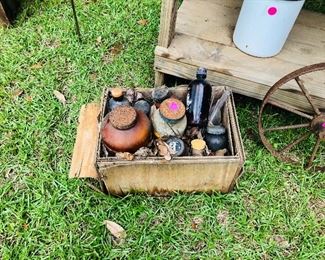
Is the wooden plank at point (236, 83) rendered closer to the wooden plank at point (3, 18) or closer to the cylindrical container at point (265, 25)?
the cylindrical container at point (265, 25)

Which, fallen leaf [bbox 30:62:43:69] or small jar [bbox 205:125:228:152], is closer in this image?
small jar [bbox 205:125:228:152]

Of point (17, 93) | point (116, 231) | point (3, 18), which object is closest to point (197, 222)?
point (116, 231)

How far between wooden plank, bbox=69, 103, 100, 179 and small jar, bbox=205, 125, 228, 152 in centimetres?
Answer: 53

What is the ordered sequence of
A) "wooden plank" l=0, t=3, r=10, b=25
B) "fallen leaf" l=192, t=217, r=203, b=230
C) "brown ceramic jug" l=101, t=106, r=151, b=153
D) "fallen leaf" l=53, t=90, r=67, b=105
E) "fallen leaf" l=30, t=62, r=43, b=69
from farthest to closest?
"wooden plank" l=0, t=3, r=10, b=25
"fallen leaf" l=30, t=62, r=43, b=69
"fallen leaf" l=53, t=90, r=67, b=105
"fallen leaf" l=192, t=217, r=203, b=230
"brown ceramic jug" l=101, t=106, r=151, b=153

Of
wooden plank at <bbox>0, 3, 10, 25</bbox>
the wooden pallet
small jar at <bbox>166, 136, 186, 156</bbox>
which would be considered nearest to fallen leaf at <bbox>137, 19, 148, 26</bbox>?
the wooden pallet

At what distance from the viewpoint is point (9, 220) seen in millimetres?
1646

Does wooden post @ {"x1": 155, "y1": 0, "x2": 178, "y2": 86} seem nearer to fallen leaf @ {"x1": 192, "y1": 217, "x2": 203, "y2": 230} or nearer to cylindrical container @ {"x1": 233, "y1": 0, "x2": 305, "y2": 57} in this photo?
cylindrical container @ {"x1": 233, "y1": 0, "x2": 305, "y2": 57}

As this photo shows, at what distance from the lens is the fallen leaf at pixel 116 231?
161 cm

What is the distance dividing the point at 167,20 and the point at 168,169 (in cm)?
69

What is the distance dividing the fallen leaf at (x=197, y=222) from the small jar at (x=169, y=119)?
421 mm

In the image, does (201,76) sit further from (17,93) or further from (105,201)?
(17,93)

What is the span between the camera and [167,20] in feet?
5.31

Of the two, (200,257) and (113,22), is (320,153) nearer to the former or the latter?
(200,257)

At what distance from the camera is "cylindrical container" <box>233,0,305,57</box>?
5.07 feet
